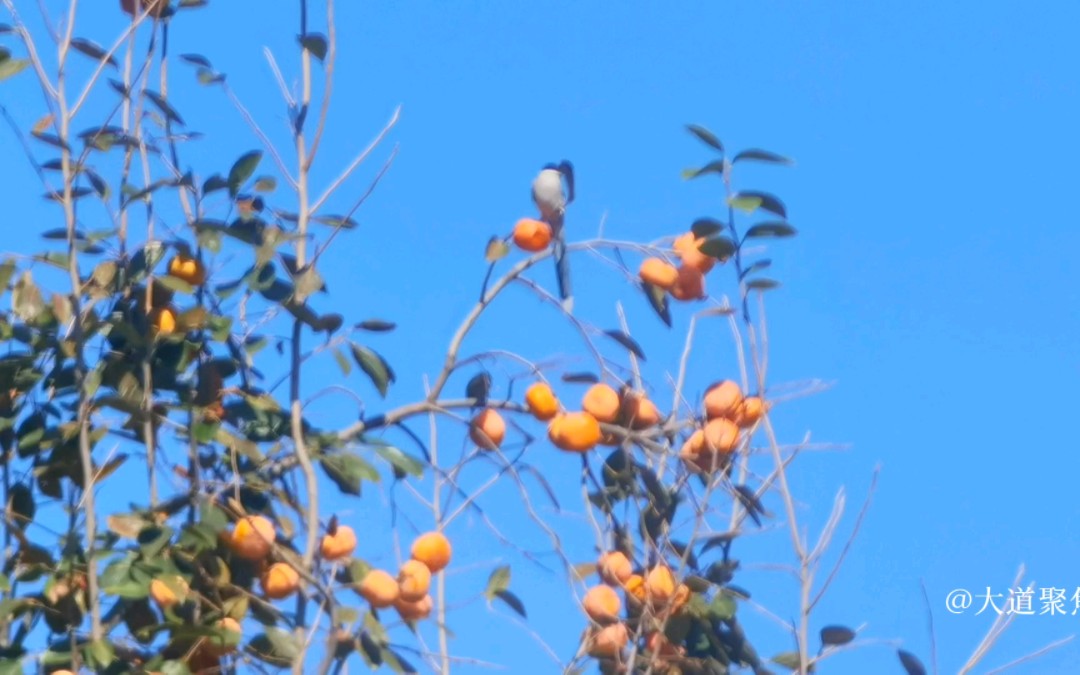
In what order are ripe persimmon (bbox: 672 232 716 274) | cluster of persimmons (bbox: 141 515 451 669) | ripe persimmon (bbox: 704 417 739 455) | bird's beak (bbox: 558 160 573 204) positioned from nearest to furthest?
cluster of persimmons (bbox: 141 515 451 669) < ripe persimmon (bbox: 704 417 739 455) < ripe persimmon (bbox: 672 232 716 274) < bird's beak (bbox: 558 160 573 204)

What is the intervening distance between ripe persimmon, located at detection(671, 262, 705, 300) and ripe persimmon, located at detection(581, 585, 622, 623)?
Result: 438 mm

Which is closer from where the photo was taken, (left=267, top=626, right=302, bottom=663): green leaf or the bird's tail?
(left=267, top=626, right=302, bottom=663): green leaf

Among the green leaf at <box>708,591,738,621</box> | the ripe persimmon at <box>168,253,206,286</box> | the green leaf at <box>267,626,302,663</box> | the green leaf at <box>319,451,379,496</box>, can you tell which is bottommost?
the green leaf at <box>267,626,302,663</box>

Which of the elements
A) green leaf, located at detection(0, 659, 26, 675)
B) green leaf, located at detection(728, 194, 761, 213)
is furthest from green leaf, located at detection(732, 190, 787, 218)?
green leaf, located at detection(0, 659, 26, 675)

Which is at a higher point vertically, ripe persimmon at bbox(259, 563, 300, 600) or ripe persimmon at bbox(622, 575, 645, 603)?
Result: ripe persimmon at bbox(622, 575, 645, 603)

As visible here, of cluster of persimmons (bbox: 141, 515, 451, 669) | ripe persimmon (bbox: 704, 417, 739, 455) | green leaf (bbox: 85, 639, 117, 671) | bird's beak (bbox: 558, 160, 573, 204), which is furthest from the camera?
bird's beak (bbox: 558, 160, 573, 204)

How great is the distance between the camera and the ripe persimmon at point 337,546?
2207mm

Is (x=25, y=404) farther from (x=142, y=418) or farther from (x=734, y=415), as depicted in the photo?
(x=734, y=415)

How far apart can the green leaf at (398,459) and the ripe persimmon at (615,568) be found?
302mm

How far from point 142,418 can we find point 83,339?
133mm

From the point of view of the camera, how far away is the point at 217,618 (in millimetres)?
2162

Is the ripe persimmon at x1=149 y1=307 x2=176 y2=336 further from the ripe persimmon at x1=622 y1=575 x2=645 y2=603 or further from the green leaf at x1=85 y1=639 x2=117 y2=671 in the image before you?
the ripe persimmon at x1=622 y1=575 x2=645 y2=603

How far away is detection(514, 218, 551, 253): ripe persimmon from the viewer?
2391mm

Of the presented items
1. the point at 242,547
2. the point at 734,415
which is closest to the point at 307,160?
the point at 242,547
